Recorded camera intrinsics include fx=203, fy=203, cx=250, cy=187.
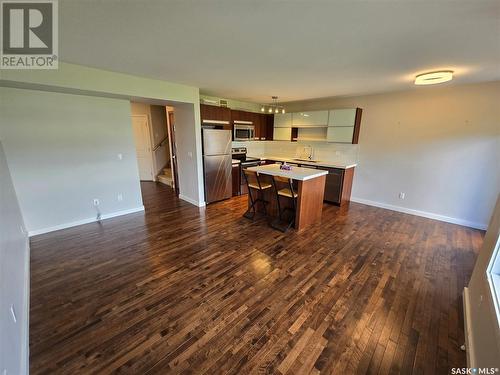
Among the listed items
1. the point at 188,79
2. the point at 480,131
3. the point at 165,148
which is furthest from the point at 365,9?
the point at 165,148

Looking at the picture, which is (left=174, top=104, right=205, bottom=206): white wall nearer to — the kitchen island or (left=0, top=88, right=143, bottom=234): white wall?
(left=0, top=88, right=143, bottom=234): white wall

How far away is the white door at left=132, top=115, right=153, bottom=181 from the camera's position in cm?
639

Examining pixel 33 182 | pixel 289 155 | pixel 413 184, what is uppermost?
pixel 289 155

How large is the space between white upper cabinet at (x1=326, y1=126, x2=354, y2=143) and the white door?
538 cm

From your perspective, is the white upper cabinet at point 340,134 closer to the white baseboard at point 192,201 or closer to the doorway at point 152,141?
the white baseboard at point 192,201

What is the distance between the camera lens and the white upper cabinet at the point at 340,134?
462 centimetres

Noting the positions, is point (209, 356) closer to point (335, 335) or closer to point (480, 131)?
point (335, 335)

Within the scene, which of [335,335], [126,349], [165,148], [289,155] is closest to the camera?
[126,349]

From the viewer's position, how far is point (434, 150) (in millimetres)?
3844

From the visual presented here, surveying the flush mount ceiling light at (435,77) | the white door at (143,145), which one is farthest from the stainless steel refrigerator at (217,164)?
the flush mount ceiling light at (435,77)

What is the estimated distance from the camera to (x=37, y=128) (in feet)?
9.72

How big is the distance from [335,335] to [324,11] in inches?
97.3

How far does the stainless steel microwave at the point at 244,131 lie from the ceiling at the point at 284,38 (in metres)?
2.10

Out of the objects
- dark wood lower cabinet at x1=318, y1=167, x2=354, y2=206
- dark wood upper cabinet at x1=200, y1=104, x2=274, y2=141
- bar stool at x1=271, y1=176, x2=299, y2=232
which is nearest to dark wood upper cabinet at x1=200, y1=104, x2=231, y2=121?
dark wood upper cabinet at x1=200, y1=104, x2=274, y2=141
